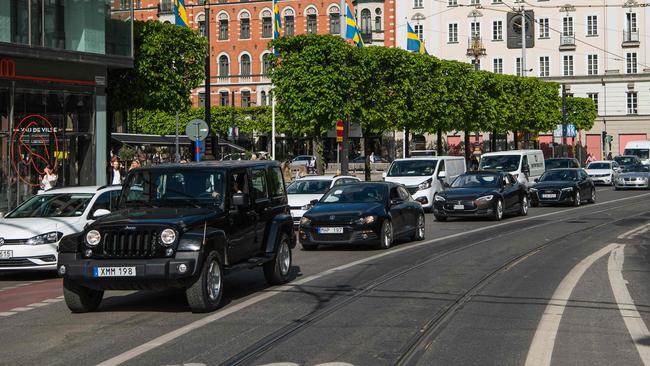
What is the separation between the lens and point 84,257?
1066 cm

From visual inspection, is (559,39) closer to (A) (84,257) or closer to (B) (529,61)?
(B) (529,61)

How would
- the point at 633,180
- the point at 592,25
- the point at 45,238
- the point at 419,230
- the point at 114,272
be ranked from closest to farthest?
the point at 114,272
the point at 45,238
the point at 419,230
the point at 633,180
the point at 592,25

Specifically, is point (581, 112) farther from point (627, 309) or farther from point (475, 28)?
point (627, 309)

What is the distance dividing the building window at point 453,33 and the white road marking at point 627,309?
73163mm

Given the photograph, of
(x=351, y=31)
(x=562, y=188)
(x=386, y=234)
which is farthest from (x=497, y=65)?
(x=386, y=234)

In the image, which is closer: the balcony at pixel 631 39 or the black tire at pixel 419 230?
the black tire at pixel 419 230

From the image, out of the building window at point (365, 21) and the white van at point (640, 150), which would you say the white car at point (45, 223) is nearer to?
the white van at point (640, 150)

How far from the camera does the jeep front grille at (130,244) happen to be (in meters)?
10.5

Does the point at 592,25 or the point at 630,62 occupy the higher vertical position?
the point at 592,25

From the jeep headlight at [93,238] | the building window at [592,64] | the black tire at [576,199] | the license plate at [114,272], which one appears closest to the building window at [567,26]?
the building window at [592,64]

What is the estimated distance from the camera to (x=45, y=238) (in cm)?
1527

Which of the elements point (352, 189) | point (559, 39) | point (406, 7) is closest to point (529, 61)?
point (559, 39)

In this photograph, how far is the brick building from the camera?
3356 inches

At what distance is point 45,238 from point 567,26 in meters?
76.1
